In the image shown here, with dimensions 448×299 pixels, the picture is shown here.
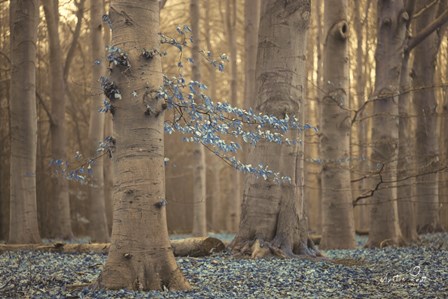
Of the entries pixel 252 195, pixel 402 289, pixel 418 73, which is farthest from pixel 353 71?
pixel 402 289

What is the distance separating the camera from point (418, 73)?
1741cm

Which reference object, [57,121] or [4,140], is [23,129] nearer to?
[57,121]

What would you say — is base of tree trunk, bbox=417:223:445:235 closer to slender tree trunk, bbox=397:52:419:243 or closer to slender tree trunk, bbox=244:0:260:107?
slender tree trunk, bbox=397:52:419:243

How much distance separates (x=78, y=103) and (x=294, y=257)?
647 inches

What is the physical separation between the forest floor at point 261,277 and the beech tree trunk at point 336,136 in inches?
99.1

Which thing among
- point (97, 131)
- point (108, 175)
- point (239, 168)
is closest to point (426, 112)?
point (97, 131)

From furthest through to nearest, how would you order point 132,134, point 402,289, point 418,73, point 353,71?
1. point 353,71
2. point 418,73
3. point 402,289
4. point 132,134

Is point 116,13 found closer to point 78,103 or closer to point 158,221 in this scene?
point 158,221

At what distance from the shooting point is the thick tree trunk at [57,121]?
58.8 ft

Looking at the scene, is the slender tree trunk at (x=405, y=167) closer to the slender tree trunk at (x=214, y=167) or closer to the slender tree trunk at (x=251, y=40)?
the slender tree trunk at (x=251, y=40)

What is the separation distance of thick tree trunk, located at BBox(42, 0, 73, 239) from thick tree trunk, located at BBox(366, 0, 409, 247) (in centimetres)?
939

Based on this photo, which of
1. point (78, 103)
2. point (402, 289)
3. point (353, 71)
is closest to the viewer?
point (402, 289)

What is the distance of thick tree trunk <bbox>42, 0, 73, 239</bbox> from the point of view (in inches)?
706

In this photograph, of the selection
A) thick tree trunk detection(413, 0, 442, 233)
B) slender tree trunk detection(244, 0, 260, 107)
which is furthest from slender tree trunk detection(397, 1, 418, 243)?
slender tree trunk detection(244, 0, 260, 107)
